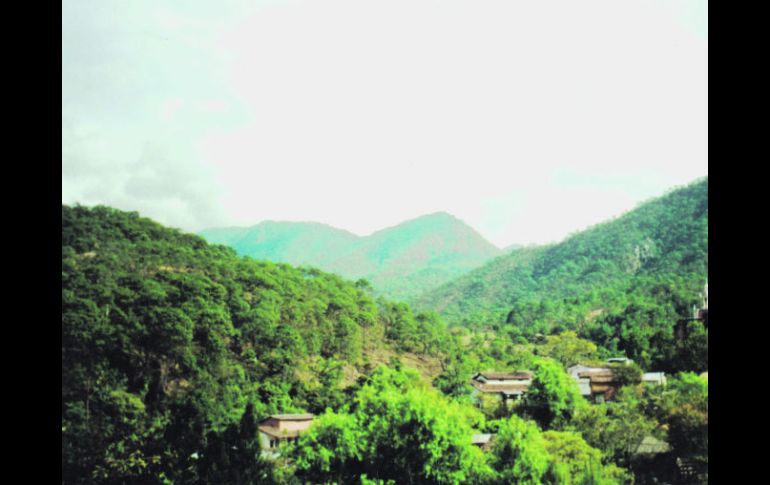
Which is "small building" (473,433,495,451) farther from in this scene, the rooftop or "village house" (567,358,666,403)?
"village house" (567,358,666,403)

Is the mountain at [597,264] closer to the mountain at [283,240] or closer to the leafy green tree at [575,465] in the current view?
the mountain at [283,240]

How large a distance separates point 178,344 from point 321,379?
2214 mm

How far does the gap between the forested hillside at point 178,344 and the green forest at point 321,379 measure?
2cm

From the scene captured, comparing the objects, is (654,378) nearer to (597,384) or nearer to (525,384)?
(597,384)

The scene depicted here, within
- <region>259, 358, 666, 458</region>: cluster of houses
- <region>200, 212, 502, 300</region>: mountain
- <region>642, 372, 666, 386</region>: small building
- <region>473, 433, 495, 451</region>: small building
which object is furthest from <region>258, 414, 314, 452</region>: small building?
<region>200, 212, 502, 300</region>: mountain

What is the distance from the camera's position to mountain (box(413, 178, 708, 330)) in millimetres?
18297

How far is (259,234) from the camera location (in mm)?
21453

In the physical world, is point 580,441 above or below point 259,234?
below

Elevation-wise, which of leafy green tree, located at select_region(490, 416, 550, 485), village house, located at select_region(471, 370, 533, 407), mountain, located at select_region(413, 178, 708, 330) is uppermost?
mountain, located at select_region(413, 178, 708, 330)

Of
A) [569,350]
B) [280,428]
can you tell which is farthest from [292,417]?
[569,350]

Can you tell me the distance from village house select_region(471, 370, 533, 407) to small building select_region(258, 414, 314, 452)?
272cm
